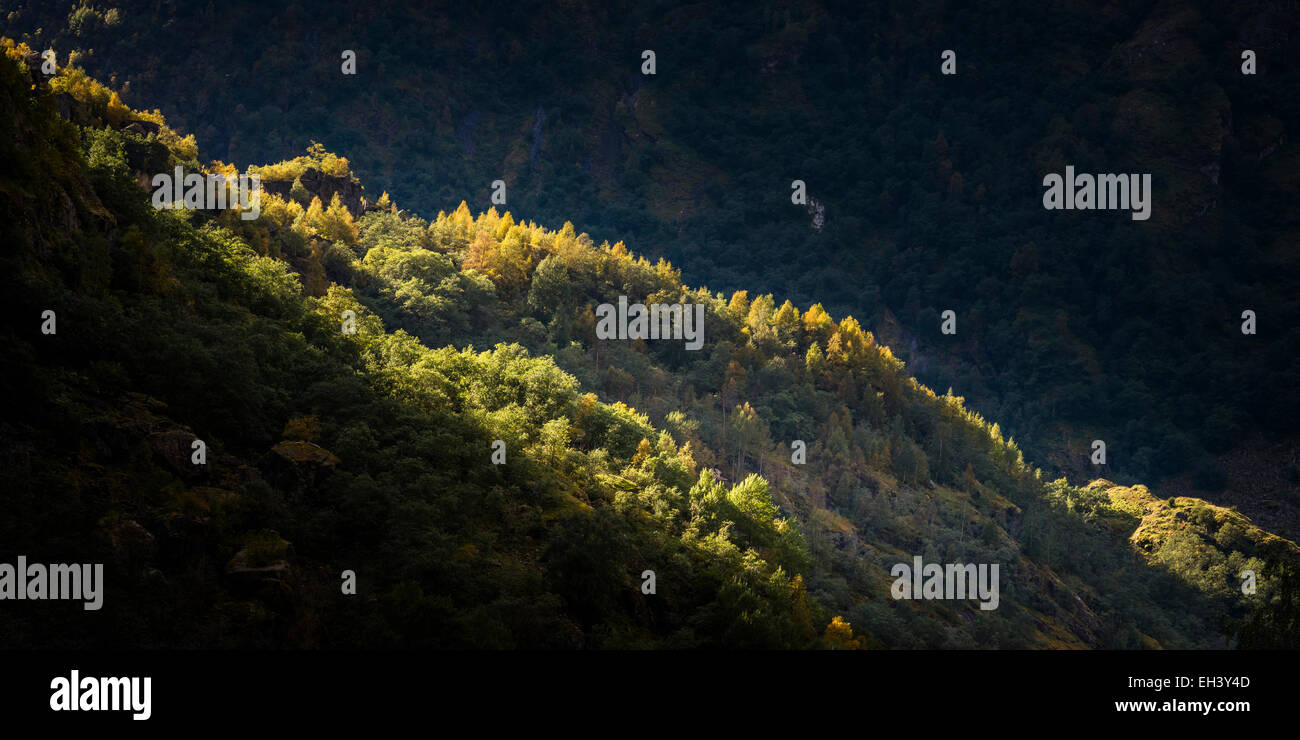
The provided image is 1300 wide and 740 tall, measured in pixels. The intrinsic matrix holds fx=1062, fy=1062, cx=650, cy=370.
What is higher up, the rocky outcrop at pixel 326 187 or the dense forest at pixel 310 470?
the rocky outcrop at pixel 326 187

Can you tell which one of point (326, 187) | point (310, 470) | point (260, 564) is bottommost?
point (260, 564)

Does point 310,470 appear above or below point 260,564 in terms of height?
above

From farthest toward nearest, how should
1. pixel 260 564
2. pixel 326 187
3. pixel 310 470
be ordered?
pixel 326 187 < pixel 310 470 < pixel 260 564

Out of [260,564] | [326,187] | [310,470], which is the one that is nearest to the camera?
[260,564]

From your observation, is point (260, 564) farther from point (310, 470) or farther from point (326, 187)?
point (326, 187)

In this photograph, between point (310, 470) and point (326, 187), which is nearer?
point (310, 470)

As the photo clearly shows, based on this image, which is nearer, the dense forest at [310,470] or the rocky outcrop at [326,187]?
the dense forest at [310,470]

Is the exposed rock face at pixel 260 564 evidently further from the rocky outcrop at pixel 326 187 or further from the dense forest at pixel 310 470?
the rocky outcrop at pixel 326 187

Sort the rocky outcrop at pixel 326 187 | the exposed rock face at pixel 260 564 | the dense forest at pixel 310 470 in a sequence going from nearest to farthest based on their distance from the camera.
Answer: the dense forest at pixel 310 470 → the exposed rock face at pixel 260 564 → the rocky outcrop at pixel 326 187

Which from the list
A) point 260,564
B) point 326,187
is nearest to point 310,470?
point 260,564

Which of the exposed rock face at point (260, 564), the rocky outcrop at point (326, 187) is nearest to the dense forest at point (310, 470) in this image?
the exposed rock face at point (260, 564)

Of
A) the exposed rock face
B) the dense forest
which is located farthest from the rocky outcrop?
the exposed rock face
